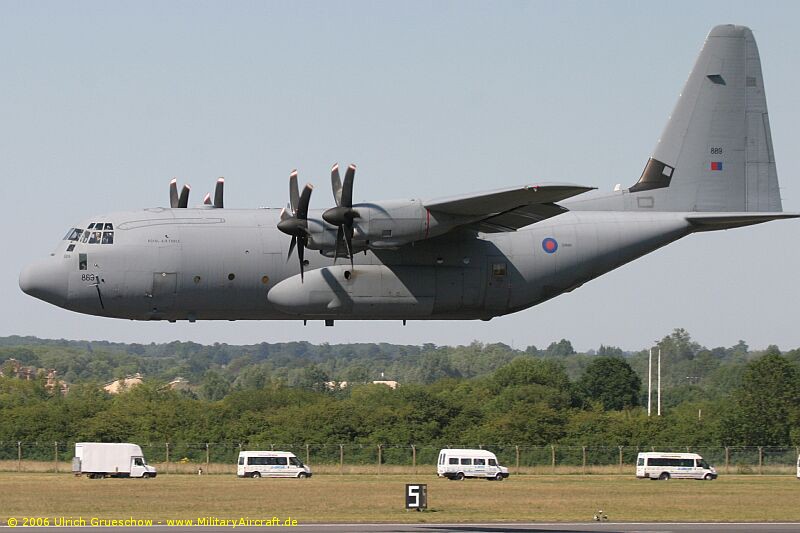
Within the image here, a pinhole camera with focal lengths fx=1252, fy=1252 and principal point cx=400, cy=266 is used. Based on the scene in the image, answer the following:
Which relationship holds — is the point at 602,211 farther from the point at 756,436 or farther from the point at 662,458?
the point at 756,436

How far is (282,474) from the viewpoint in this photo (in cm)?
7981

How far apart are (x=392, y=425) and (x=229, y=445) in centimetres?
1252

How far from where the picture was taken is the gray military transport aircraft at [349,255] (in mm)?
39531

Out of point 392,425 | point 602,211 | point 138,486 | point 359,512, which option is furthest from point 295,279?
point 392,425

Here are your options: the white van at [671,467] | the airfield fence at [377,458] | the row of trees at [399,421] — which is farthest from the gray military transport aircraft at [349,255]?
the row of trees at [399,421]

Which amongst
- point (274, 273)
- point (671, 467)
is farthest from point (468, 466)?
point (274, 273)

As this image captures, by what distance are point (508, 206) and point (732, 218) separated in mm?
9717

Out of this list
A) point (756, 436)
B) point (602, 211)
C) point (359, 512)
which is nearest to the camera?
point (602, 211)

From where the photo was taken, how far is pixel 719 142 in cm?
4644

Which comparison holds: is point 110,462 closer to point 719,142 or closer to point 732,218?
point 719,142

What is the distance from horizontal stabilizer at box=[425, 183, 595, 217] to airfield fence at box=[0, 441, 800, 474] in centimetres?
4761

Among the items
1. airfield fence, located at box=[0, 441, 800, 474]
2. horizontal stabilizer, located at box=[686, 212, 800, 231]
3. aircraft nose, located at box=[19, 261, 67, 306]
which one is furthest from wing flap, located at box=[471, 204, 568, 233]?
airfield fence, located at box=[0, 441, 800, 474]

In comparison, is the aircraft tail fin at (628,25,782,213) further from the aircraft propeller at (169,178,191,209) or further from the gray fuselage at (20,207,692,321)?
the aircraft propeller at (169,178,191,209)

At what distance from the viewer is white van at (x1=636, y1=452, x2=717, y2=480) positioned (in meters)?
83.2
